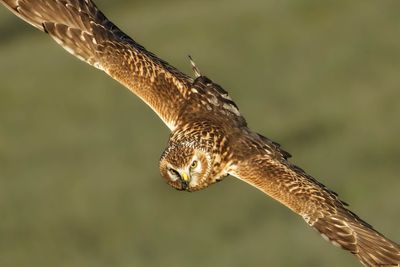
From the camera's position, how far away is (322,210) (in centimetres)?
2414

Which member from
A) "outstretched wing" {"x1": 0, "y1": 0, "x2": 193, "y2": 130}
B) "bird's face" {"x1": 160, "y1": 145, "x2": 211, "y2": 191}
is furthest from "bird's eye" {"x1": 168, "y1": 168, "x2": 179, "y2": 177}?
"outstretched wing" {"x1": 0, "y1": 0, "x2": 193, "y2": 130}

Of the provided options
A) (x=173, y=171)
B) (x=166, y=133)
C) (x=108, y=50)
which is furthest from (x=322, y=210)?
(x=166, y=133)

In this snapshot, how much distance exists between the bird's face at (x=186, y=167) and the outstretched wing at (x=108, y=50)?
3.37ft

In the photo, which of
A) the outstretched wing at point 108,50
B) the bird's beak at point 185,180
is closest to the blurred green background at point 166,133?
the outstretched wing at point 108,50

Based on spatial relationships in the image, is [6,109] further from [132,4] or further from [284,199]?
[284,199]

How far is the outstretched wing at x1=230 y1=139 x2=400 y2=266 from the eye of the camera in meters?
23.8

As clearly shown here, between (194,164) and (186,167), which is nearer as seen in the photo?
(186,167)

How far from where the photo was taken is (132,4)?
50719 mm

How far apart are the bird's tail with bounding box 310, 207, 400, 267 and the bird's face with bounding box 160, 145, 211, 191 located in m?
2.02

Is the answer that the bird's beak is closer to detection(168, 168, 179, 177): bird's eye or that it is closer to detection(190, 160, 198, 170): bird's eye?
detection(168, 168, 179, 177): bird's eye

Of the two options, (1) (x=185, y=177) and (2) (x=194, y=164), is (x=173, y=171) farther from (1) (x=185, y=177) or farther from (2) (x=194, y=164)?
(2) (x=194, y=164)

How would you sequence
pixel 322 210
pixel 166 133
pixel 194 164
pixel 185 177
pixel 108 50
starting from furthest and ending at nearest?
pixel 166 133
pixel 108 50
pixel 194 164
pixel 185 177
pixel 322 210

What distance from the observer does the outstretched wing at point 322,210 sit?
23828 mm

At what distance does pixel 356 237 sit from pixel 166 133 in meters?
19.2
